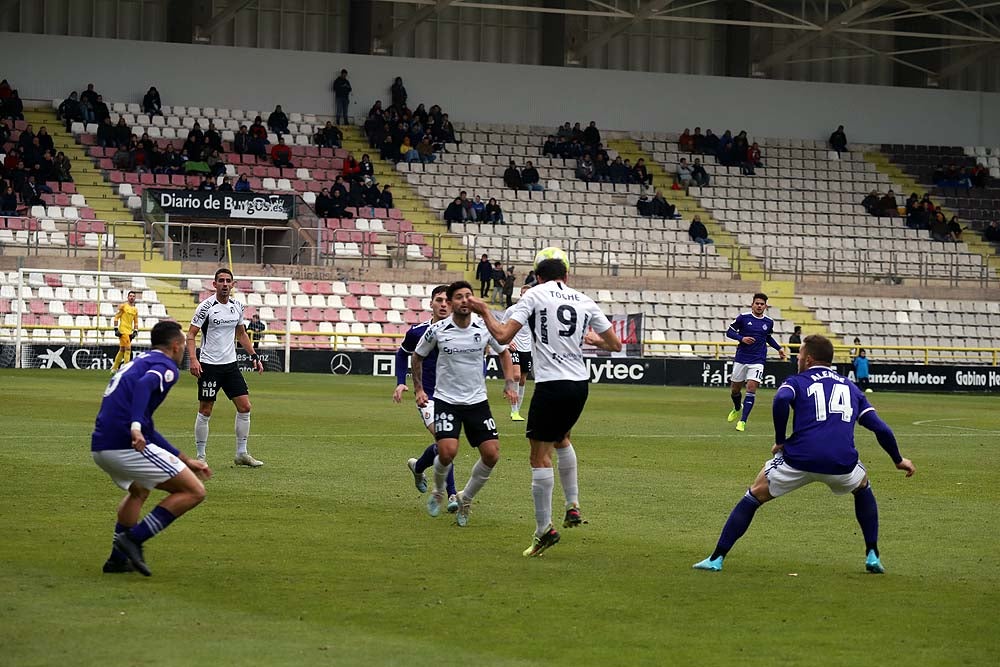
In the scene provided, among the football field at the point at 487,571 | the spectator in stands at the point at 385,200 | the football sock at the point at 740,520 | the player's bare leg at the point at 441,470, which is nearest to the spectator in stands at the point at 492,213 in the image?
the spectator in stands at the point at 385,200

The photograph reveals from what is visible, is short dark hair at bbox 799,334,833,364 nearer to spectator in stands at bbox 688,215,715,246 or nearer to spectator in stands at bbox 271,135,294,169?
spectator in stands at bbox 271,135,294,169

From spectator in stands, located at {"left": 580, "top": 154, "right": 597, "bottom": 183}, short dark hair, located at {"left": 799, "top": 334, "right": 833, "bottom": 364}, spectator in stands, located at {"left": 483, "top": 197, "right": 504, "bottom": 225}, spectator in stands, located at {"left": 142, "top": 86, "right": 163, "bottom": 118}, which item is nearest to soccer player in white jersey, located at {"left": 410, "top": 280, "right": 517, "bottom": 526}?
short dark hair, located at {"left": 799, "top": 334, "right": 833, "bottom": 364}

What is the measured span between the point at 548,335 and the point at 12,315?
3147cm

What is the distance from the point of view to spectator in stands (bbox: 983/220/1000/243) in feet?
183

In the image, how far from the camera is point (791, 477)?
390 inches

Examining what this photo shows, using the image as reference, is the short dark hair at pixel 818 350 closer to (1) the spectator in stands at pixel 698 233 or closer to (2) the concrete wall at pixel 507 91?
(1) the spectator in stands at pixel 698 233

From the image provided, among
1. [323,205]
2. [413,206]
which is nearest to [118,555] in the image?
[323,205]

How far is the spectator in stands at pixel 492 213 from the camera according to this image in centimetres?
4947

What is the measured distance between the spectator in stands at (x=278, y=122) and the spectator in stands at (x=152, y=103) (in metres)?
3.72

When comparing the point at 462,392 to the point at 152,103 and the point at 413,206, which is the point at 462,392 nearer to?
the point at 413,206

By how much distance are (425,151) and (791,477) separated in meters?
43.1

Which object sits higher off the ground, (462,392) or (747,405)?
(462,392)

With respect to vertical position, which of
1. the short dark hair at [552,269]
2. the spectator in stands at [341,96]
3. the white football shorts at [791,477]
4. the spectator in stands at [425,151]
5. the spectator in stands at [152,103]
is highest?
the spectator in stands at [341,96]

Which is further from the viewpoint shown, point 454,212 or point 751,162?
point 751,162
